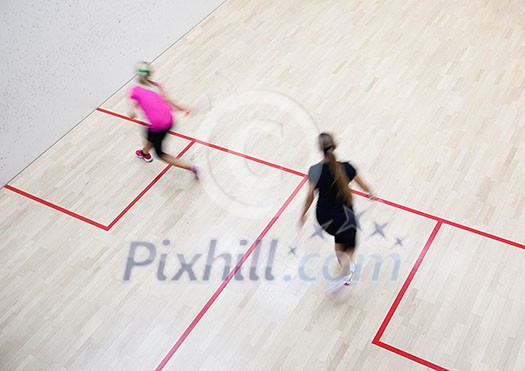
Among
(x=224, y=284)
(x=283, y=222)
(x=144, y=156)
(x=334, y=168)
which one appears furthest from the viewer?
(x=144, y=156)

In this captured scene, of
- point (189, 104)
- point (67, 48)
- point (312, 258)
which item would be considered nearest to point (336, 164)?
point (312, 258)

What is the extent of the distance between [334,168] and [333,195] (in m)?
0.18

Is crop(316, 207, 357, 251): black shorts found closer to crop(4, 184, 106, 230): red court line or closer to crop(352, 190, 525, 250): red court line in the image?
crop(352, 190, 525, 250): red court line

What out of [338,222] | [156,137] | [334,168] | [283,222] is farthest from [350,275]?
[156,137]

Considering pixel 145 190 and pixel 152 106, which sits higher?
pixel 152 106

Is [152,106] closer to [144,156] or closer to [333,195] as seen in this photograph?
[144,156]

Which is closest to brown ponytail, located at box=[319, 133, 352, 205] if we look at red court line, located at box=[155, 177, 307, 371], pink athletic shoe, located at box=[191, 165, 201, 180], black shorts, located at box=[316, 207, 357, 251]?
black shorts, located at box=[316, 207, 357, 251]

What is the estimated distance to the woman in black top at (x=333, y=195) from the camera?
320 centimetres

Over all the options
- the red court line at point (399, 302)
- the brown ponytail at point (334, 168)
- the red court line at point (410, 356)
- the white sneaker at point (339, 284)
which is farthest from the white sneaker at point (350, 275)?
the brown ponytail at point (334, 168)

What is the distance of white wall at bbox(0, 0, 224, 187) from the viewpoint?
15.6ft

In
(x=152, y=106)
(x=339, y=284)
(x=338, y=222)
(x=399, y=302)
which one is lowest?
(x=399, y=302)

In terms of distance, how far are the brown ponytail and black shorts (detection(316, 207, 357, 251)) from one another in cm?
12

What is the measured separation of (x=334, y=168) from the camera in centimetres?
319

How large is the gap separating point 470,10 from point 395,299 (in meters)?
4.38
